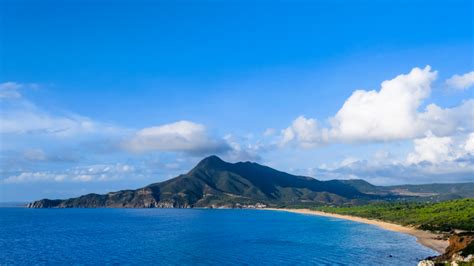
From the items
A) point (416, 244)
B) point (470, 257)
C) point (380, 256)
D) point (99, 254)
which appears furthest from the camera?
point (416, 244)

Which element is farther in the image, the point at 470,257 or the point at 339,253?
the point at 339,253

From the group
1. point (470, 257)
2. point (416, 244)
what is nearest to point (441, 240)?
point (416, 244)

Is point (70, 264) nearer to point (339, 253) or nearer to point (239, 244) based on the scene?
point (239, 244)

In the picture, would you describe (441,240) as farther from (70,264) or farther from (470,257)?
(70,264)

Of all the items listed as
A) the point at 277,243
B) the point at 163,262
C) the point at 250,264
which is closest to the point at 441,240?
the point at 277,243

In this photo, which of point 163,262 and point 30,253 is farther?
point 30,253

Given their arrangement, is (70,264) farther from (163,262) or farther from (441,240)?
(441,240)

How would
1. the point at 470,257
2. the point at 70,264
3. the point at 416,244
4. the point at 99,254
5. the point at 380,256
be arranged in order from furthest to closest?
the point at 416,244, the point at 99,254, the point at 380,256, the point at 70,264, the point at 470,257

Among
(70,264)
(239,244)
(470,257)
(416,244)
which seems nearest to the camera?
(470,257)

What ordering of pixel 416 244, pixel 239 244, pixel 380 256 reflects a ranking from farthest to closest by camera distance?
1. pixel 239 244
2. pixel 416 244
3. pixel 380 256
